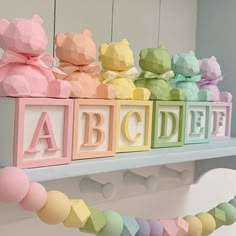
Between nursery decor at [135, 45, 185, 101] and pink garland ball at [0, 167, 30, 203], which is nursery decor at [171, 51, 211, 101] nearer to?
nursery decor at [135, 45, 185, 101]

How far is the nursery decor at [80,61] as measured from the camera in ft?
1.95

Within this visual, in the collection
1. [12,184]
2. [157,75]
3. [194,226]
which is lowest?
[194,226]

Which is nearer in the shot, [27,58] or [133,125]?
[27,58]

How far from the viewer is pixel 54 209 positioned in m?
0.50

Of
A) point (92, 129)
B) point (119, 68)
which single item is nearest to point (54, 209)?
point (92, 129)

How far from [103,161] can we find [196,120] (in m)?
0.25

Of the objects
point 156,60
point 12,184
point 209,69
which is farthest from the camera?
point 209,69

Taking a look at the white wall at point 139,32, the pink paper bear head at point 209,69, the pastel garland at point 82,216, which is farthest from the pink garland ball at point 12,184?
the pink paper bear head at point 209,69

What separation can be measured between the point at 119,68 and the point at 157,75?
0.26 feet

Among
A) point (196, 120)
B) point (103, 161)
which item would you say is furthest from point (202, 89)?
point (103, 161)

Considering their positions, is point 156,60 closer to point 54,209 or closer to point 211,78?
point 211,78

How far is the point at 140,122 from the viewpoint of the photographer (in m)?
0.67

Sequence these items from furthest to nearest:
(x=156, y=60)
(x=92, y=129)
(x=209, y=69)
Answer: (x=209, y=69) → (x=156, y=60) → (x=92, y=129)

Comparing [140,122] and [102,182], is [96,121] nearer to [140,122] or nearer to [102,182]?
[140,122]
